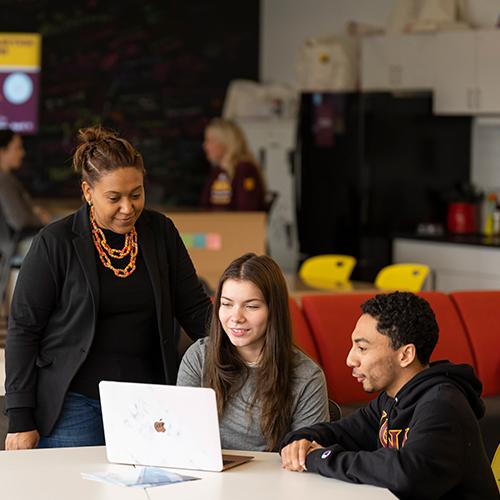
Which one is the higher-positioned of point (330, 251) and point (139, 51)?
point (139, 51)

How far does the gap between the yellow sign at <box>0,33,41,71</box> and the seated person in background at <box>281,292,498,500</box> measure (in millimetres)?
7440

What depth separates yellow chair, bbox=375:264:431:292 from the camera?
6.27 metres

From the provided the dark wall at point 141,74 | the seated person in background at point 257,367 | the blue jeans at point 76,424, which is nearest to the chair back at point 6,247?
the dark wall at point 141,74

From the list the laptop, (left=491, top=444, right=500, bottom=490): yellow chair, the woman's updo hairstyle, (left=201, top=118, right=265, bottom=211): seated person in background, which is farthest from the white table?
(left=201, top=118, right=265, bottom=211): seated person in background

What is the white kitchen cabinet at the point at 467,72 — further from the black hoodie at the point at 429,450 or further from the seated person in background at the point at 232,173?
the black hoodie at the point at 429,450

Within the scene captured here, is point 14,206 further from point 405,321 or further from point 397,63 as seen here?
point 405,321

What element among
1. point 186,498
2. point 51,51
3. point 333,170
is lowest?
point 186,498

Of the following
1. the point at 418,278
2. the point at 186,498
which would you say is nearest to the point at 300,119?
the point at 418,278

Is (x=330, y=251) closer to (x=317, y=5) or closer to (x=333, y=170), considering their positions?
(x=333, y=170)

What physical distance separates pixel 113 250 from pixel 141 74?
7.15 m

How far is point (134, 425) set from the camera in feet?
8.79

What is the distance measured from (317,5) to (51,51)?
2313 mm

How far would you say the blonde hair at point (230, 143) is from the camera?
304 inches

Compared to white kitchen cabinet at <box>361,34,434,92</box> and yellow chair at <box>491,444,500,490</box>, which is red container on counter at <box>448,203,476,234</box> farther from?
yellow chair at <box>491,444,500,490</box>
